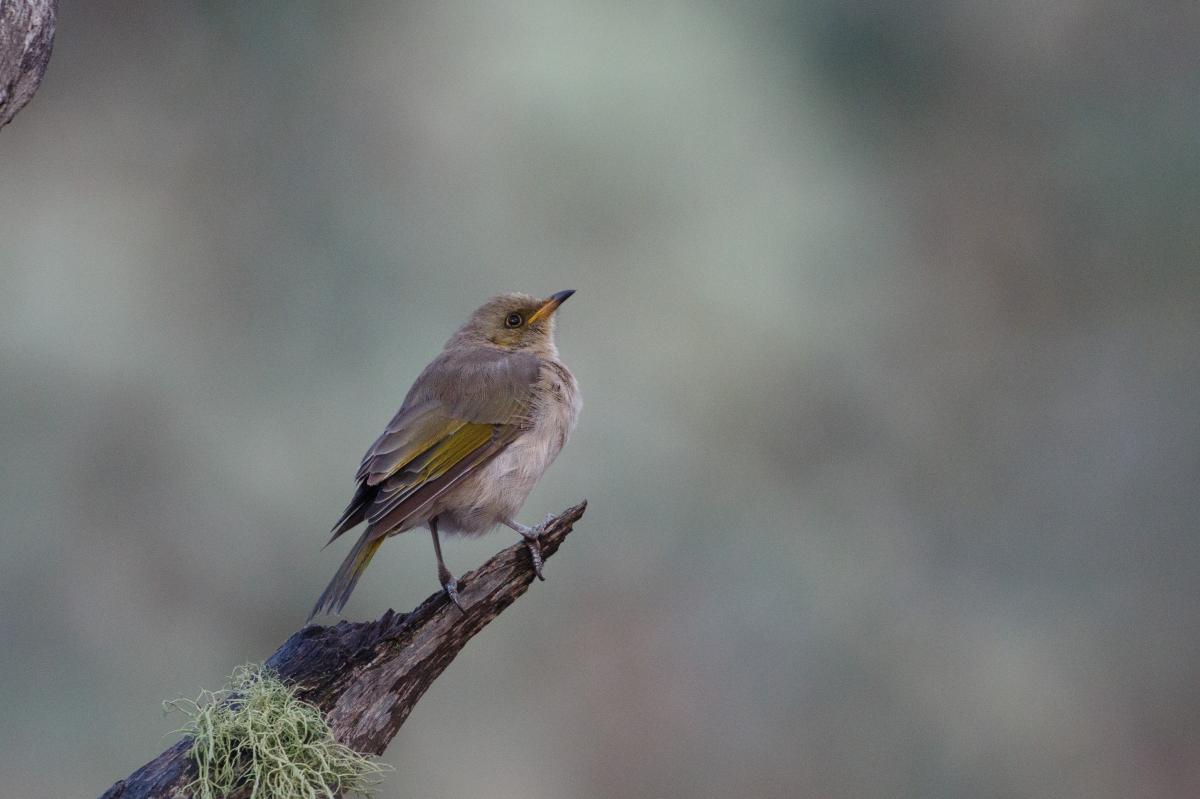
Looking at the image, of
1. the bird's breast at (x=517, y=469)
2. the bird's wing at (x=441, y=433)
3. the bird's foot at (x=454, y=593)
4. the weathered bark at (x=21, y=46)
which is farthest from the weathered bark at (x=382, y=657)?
the weathered bark at (x=21, y=46)

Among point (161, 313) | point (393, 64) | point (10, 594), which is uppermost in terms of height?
point (393, 64)

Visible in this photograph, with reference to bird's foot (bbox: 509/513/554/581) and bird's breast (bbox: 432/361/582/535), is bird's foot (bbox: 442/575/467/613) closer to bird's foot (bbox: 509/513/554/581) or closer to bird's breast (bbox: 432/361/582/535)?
bird's foot (bbox: 509/513/554/581)

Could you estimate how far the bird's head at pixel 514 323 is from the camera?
19.5 feet

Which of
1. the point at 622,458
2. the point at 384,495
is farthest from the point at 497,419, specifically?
the point at 622,458

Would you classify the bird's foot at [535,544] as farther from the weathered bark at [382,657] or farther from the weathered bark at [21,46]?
the weathered bark at [21,46]

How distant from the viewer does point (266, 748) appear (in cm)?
398

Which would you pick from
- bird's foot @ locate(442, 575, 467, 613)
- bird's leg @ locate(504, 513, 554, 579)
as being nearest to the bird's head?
bird's leg @ locate(504, 513, 554, 579)

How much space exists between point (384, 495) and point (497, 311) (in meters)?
1.42

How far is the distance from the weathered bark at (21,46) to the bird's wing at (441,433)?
5.45 ft

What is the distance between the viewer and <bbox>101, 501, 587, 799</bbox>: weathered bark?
13.9 ft

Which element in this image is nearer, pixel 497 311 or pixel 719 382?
pixel 497 311

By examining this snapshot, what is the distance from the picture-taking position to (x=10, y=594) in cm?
973

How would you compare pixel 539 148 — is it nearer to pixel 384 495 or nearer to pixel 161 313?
pixel 161 313

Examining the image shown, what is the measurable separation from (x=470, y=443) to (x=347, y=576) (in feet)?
2.82
